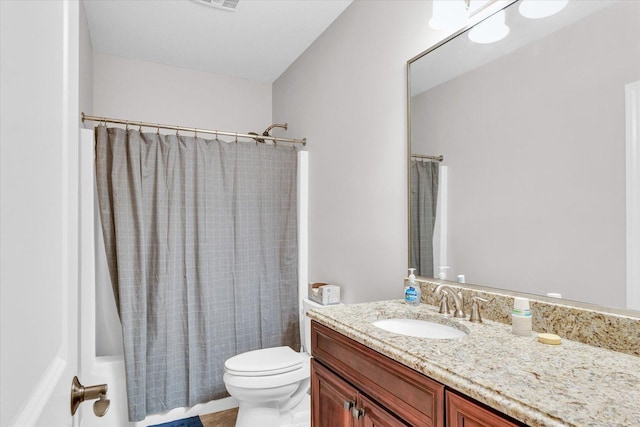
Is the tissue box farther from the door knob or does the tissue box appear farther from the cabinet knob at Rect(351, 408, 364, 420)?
the door knob

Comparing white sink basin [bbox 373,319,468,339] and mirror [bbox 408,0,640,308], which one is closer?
mirror [bbox 408,0,640,308]

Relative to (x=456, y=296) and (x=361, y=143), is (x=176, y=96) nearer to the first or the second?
(x=361, y=143)

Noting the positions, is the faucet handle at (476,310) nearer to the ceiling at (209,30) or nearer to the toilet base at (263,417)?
the toilet base at (263,417)

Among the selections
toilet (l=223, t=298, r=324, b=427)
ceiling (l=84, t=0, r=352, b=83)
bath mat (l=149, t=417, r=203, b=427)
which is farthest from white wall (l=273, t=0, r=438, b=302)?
bath mat (l=149, t=417, r=203, b=427)

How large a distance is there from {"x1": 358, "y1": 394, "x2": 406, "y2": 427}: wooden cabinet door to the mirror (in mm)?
630

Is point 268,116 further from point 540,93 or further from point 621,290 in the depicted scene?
point 621,290

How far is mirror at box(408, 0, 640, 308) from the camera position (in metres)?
1.00

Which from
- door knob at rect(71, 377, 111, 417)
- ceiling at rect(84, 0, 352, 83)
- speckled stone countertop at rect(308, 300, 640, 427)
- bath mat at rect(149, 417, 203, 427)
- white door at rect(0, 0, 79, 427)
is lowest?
bath mat at rect(149, 417, 203, 427)

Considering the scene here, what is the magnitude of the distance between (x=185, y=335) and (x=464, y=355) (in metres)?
1.93

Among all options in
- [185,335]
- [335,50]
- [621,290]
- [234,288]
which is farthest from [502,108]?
[185,335]

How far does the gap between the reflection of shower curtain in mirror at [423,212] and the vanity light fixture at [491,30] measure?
51 centimetres

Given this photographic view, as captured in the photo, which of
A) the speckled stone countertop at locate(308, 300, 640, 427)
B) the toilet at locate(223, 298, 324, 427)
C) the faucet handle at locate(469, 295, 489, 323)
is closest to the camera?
the speckled stone countertop at locate(308, 300, 640, 427)

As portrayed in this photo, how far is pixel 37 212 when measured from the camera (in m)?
0.48

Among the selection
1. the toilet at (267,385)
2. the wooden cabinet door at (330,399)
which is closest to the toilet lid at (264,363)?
the toilet at (267,385)
